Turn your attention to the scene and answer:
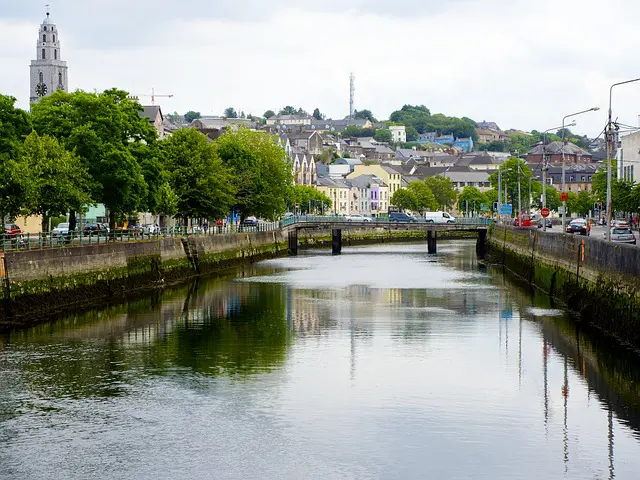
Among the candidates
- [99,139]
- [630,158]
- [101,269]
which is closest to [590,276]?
[101,269]

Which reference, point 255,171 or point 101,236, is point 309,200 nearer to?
point 255,171

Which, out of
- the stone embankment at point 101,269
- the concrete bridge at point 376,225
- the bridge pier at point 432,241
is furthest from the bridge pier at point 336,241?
the stone embankment at point 101,269

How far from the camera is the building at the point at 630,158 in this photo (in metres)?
102

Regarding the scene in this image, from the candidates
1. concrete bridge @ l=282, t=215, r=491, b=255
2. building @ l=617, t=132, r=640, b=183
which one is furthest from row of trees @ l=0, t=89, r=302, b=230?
building @ l=617, t=132, r=640, b=183

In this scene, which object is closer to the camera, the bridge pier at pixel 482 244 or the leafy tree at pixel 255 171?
the leafy tree at pixel 255 171

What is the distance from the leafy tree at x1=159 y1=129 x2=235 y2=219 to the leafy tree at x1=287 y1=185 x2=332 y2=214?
62.2 m

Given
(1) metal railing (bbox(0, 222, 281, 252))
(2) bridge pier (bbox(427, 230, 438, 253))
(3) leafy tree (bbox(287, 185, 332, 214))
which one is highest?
(3) leafy tree (bbox(287, 185, 332, 214))

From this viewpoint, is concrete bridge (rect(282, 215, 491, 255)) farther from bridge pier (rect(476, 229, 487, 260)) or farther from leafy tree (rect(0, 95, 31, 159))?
leafy tree (rect(0, 95, 31, 159))

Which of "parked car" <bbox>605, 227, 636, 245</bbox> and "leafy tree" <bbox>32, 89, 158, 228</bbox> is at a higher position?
"leafy tree" <bbox>32, 89, 158, 228</bbox>

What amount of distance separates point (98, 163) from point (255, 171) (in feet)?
135

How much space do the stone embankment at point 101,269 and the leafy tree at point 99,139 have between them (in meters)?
3.72

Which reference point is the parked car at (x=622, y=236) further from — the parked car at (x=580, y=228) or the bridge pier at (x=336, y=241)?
the bridge pier at (x=336, y=241)

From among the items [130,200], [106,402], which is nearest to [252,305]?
[130,200]

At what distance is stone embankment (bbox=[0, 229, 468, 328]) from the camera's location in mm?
50000
